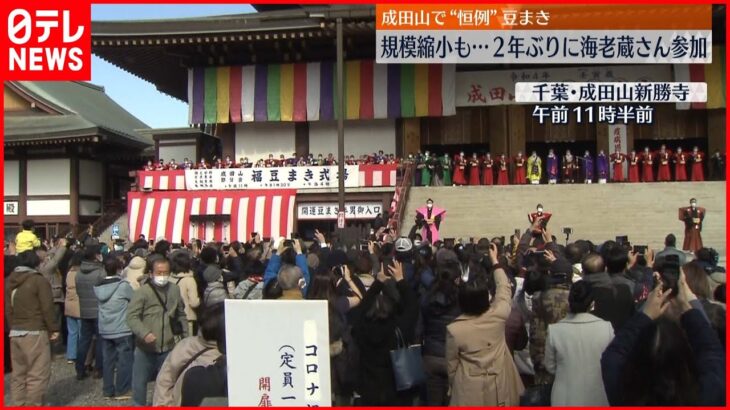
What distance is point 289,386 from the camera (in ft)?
9.66

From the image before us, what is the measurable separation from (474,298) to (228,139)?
1881 cm

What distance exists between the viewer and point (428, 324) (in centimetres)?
402

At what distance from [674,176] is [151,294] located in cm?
1716

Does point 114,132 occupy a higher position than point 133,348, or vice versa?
point 114,132

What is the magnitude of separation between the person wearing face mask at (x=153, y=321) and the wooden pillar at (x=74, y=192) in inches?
625

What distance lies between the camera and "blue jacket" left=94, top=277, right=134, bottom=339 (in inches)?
213

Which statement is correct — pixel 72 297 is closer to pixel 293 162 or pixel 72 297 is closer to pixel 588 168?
pixel 293 162

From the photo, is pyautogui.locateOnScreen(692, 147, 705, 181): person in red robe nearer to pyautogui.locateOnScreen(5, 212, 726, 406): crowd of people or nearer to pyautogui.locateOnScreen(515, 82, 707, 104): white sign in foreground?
pyautogui.locateOnScreen(515, 82, 707, 104): white sign in foreground

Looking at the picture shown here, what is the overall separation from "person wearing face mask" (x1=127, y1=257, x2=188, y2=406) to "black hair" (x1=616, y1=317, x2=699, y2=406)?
363 centimetres

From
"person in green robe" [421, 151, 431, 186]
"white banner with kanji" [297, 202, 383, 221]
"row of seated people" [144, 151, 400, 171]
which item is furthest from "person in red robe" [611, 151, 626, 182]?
"white banner with kanji" [297, 202, 383, 221]

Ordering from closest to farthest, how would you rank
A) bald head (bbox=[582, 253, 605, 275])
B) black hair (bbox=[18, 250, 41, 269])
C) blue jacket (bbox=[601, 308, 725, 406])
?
blue jacket (bbox=[601, 308, 725, 406]) → bald head (bbox=[582, 253, 605, 275]) → black hair (bbox=[18, 250, 41, 269])

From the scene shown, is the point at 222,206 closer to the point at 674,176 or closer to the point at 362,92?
the point at 362,92

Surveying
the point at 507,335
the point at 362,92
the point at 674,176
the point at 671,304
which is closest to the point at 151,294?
the point at 507,335

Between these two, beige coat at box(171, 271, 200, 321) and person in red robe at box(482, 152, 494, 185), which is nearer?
beige coat at box(171, 271, 200, 321)
